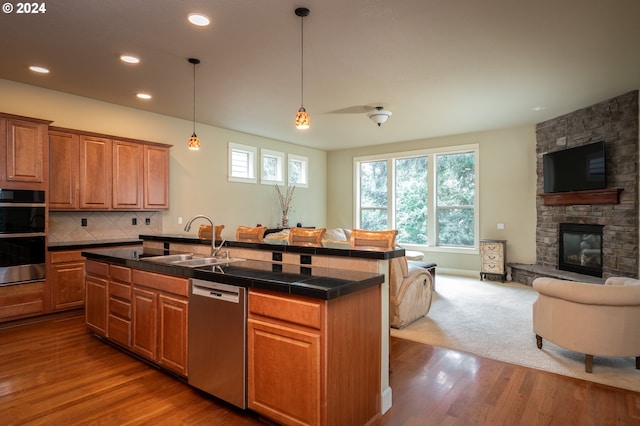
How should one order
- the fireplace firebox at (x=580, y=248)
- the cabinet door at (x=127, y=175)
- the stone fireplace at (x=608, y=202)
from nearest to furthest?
the stone fireplace at (x=608, y=202)
the cabinet door at (x=127, y=175)
the fireplace firebox at (x=580, y=248)

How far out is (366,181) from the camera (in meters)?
9.03

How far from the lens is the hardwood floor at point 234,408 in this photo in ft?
7.56

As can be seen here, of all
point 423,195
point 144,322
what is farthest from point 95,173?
point 423,195

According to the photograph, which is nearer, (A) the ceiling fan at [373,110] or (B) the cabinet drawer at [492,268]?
(A) the ceiling fan at [373,110]

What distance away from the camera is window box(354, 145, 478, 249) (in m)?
7.48

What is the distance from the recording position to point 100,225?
5.12 m

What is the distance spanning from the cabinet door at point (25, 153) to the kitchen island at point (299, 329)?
227cm

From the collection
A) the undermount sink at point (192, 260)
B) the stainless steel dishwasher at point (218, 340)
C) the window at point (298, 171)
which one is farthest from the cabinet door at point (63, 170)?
the window at point (298, 171)

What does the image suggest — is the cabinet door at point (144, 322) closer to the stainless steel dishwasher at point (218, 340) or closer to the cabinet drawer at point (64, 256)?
the stainless steel dishwasher at point (218, 340)

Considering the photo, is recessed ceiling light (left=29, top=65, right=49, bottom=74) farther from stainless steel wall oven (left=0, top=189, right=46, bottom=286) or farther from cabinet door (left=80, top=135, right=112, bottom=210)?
stainless steel wall oven (left=0, top=189, right=46, bottom=286)

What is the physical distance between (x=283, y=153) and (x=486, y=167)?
4.38 meters

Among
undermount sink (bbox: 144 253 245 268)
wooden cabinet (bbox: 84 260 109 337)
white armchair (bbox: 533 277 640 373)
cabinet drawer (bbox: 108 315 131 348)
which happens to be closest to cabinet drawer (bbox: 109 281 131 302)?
wooden cabinet (bbox: 84 260 109 337)

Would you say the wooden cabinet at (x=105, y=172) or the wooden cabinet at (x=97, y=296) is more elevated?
the wooden cabinet at (x=105, y=172)

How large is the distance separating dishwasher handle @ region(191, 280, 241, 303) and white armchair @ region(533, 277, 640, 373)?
276 centimetres
